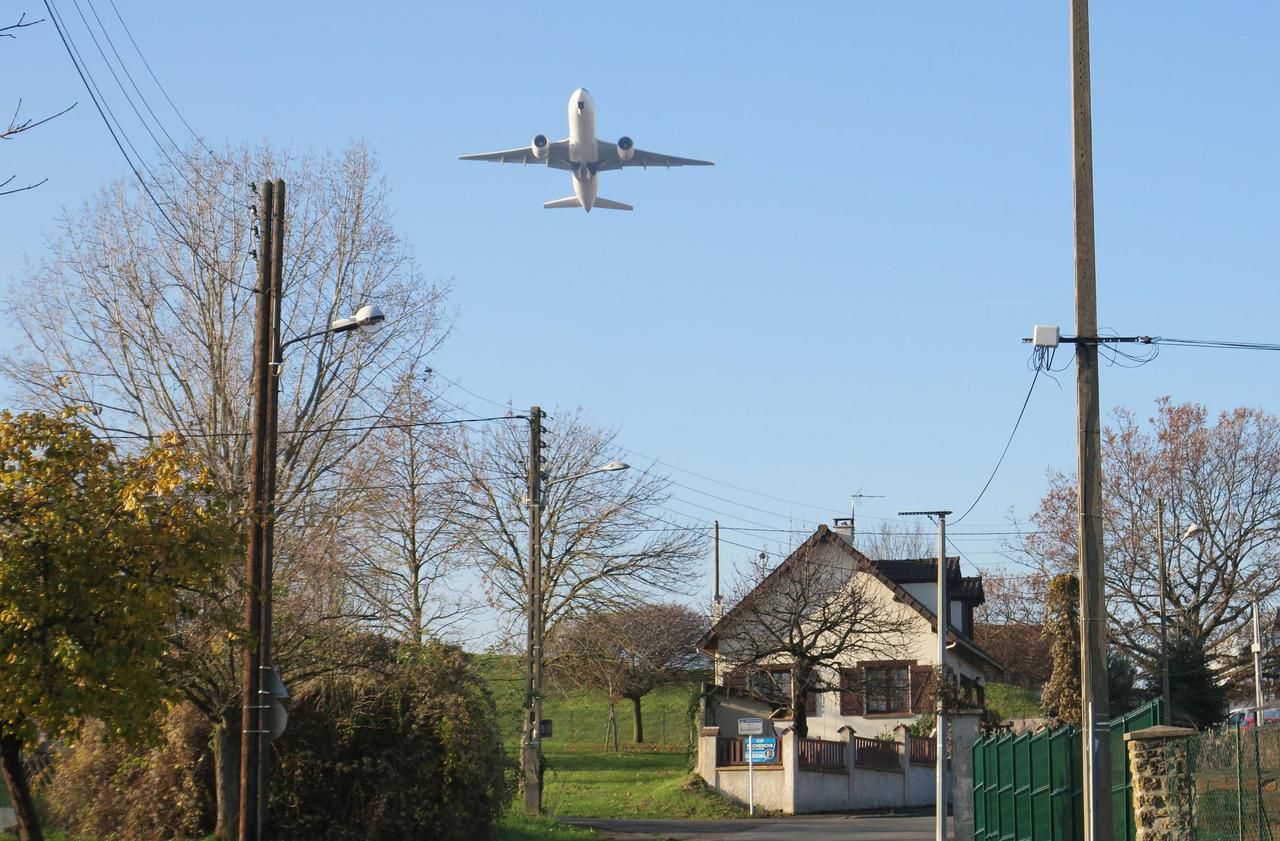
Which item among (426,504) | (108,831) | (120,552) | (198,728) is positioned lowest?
(108,831)

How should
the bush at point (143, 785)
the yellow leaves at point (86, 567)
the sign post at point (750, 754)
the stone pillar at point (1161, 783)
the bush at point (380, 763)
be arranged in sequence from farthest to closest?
the sign post at point (750, 754)
the bush at point (380, 763)
the bush at point (143, 785)
the yellow leaves at point (86, 567)
the stone pillar at point (1161, 783)

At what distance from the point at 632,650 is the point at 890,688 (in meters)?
10.4

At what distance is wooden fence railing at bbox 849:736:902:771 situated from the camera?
43906mm

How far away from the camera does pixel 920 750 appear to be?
46.4 m

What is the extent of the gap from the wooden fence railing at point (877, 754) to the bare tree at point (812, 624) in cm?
199

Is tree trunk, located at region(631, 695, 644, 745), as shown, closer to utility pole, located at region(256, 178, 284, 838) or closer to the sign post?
the sign post

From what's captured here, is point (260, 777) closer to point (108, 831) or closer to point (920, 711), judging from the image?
point (108, 831)

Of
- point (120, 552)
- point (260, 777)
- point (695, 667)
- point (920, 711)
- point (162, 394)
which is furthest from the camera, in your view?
point (695, 667)

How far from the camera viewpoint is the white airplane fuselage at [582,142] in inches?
1747

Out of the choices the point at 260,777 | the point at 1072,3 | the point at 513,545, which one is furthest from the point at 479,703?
the point at 513,545

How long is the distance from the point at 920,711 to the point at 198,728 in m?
31.4

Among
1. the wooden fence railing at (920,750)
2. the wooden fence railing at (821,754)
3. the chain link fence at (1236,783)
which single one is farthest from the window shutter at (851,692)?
the chain link fence at (1236,783)

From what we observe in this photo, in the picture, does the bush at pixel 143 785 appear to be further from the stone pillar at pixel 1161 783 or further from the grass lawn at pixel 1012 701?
the grass lawn at pixel 1012 701

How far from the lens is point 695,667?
2773 inches
